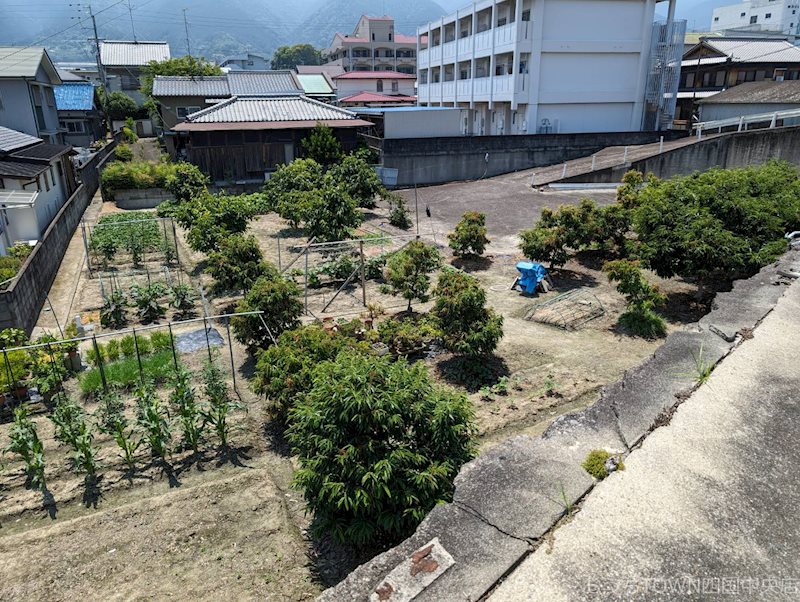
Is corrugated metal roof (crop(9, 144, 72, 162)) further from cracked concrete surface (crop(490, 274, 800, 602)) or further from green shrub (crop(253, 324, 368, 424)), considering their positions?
cracked concrete surface (crop(490, 274, 800, 602))

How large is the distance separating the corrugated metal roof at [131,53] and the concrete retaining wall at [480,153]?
154 feet

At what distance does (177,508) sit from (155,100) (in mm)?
42809

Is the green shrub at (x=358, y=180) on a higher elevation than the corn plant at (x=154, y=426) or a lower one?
higher

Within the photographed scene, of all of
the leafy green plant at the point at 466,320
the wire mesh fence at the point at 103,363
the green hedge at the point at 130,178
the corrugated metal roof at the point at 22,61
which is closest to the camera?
the wire mesh fence at the point at 103,363

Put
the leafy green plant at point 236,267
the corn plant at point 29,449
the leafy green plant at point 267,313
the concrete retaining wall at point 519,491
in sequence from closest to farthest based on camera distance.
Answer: the concrete retaining wall at point 519,491
the corn plant at point 29,449
the leafy green plant at point 267,313
the leafy green plant at point 236,267

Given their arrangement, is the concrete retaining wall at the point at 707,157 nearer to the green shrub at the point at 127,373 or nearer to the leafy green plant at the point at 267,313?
the leafy green plant at the point at 267,313

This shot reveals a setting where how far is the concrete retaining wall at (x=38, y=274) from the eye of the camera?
13078 mm

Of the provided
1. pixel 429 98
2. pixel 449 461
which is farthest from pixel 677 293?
pixel 429 98

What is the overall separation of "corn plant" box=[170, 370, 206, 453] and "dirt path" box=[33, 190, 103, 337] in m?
5.90

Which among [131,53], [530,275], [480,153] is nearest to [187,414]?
[530,275]

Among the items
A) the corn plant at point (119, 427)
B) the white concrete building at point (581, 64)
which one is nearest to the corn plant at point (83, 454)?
the corn plant at point (119, 427)

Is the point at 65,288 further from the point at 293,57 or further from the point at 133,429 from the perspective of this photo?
the point at 293,57

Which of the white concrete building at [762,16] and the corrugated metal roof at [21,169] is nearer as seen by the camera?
the corrugated metal roof at [21,169]

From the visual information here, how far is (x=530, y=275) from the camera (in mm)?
15852
